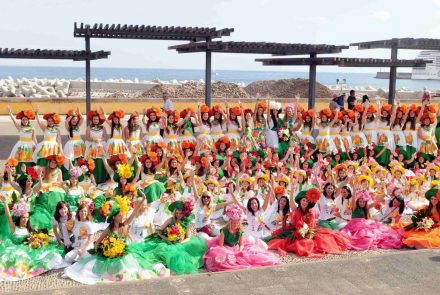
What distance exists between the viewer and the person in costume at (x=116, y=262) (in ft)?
23.8

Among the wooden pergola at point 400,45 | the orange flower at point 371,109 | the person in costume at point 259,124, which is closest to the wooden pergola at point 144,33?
Answer: the person in costume at point 259,124

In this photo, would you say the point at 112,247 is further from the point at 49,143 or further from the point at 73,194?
the point at 49,143

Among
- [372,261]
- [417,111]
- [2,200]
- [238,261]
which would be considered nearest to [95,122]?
[2,200]

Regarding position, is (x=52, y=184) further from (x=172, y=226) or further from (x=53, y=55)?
(x=53, y=55)

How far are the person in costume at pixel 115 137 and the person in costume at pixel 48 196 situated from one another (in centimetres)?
187

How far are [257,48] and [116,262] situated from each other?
1007 cm

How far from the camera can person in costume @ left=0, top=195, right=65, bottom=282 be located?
7.34 metres

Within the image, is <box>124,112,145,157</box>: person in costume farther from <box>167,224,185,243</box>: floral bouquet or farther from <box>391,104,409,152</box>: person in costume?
<box>391,104,409,152</box>: person in costume

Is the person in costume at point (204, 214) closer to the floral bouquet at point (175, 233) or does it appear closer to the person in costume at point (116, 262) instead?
the floral bouquet at point (175, 233)

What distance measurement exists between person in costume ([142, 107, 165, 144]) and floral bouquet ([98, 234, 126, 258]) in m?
5.13

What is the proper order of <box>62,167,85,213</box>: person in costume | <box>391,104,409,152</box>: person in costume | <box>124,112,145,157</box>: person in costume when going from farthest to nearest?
<box>391,104,409,152</box>: person in costume
<box>124,112,145,157</box>: person in costume
<box>62,167,85,213</box>: person in costume

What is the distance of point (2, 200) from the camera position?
836 centimetres

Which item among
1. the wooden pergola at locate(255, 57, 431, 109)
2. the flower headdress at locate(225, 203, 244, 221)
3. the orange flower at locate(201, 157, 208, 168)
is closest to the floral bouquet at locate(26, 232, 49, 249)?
the flower headdress at locate(225, 203, 244, 221)

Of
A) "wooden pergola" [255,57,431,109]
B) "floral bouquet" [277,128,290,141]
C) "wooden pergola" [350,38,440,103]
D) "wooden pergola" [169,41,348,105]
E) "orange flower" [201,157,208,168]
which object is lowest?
"orange flower" [201,157,208,168]
